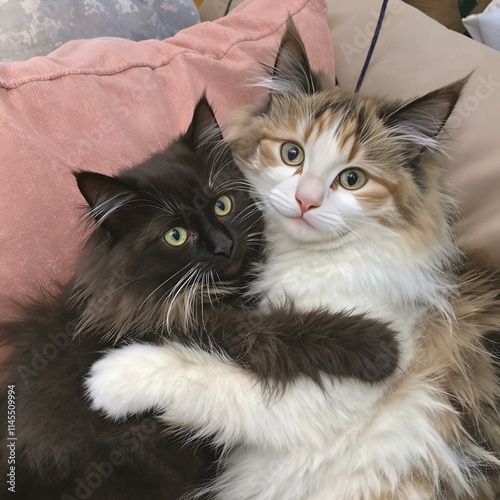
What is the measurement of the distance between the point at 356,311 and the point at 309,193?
0.32 metres

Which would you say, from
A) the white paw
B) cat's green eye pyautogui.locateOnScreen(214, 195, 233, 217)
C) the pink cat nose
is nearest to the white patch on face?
the pink cat nose

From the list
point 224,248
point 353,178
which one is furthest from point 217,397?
point 353,178

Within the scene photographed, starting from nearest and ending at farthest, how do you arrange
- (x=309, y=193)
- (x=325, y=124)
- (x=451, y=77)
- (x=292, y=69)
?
1. (x=309, y=193)
2. (x=325, y=124)
3. (x=292, y=69)
4. (x=451, y=77)

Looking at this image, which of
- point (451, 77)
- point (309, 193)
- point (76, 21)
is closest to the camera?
point (309, 193)

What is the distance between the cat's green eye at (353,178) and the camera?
1170mm

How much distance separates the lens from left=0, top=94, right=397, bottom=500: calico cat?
95cm

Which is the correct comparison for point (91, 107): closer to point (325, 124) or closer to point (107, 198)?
point (107, 198)

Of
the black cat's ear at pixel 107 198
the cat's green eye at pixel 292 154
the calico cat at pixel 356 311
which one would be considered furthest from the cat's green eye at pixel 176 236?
the cat's green eye at pixel 292 154

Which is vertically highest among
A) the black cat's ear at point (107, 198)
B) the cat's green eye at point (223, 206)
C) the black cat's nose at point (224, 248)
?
the black cat's ear at point (107, 198)

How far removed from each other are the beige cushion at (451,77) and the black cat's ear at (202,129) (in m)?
0.67

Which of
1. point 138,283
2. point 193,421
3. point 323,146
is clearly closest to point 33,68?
point 138,283

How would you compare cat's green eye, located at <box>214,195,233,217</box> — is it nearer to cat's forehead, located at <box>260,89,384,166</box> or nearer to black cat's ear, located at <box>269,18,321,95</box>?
cat's forehead, located at <box>260,89,384,166</box>

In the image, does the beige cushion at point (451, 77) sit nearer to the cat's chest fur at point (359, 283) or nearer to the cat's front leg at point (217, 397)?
the cat's chest fur at point (359, 283)

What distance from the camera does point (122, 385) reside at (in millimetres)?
957
